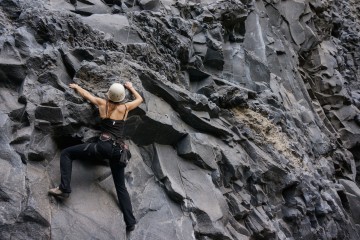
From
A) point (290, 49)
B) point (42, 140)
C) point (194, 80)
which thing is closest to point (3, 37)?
point (42, 140)

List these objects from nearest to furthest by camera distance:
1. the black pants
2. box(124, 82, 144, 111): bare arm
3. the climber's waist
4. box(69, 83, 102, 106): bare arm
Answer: the black pants, the climber's waist, box(69, 83, 102, 106): bare arm, box(124, 82, 144, 111): bare arm

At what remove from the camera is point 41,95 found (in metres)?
8.58

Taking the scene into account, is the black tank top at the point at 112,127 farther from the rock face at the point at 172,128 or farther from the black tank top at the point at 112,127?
the rock face at the point at 172,128

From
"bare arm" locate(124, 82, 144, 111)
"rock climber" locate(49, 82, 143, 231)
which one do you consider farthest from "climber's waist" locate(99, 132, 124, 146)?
"bare arm" locate(124, 82, 144, 111)

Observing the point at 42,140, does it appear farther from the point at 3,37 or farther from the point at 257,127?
the point at 257,127

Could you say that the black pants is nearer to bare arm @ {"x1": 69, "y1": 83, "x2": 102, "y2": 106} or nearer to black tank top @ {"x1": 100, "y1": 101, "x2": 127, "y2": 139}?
black tank top @ {"x1": 100, "y1": 101, "x2": 127, "y2": 139}

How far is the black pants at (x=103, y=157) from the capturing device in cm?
750

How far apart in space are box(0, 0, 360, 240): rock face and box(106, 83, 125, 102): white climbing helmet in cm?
105

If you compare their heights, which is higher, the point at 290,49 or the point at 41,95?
the point at 41,95

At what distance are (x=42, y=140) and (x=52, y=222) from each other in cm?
177

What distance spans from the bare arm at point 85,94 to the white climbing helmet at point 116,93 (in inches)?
16.0

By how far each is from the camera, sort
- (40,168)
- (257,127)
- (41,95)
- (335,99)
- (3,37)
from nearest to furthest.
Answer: (40,168) → (41,95) → (3,37) → (257,127) → (335,99)

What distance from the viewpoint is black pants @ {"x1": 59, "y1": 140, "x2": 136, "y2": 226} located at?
295 inches

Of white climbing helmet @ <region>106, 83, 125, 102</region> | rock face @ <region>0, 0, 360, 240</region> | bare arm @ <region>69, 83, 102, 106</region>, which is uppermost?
white climbing helmet @ <region>106, 83, 125, 102</region>
